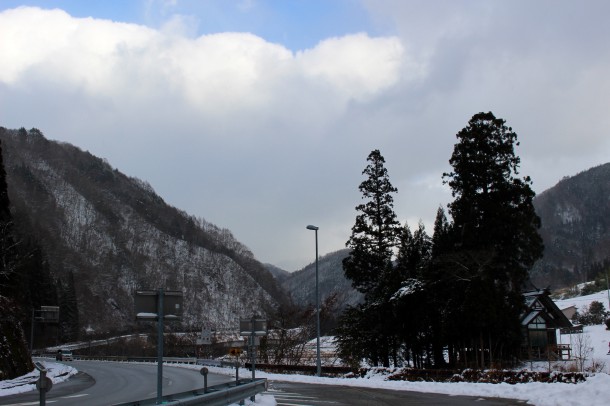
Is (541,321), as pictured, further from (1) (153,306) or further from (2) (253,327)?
(1) (153,306)

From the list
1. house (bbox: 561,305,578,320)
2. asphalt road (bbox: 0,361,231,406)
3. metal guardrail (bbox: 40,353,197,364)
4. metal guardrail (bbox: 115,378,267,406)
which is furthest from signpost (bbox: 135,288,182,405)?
house (bbox: 561,305,578,320)

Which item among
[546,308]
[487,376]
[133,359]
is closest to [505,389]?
[487,376]

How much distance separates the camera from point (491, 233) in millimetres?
38812

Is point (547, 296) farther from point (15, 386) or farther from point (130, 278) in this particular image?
point (130, 278)

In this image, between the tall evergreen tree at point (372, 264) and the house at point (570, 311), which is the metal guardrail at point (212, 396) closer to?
the tall evergreen tree at point (372, 264)

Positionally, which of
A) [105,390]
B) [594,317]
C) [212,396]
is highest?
[212,396]

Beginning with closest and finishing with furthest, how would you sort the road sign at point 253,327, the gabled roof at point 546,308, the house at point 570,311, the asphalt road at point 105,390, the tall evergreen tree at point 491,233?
the road sign at point 253,327
the asphalt road at point 105,390
the tall evergreen tree at point 491,233
the gabled roof at point 546,308
the house at point 570,311

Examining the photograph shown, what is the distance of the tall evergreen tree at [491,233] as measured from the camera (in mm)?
36188

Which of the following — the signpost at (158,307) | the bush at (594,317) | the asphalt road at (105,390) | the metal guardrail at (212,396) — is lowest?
the bush at (594,317)

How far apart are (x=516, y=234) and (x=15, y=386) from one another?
3010cm

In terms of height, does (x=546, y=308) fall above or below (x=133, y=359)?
above

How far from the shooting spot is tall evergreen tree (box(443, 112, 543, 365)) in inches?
1425

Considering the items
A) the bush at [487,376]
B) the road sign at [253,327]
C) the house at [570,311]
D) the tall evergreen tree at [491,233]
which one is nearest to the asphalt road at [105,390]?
the road sign at [253,327]

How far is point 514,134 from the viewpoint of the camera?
40.9m
